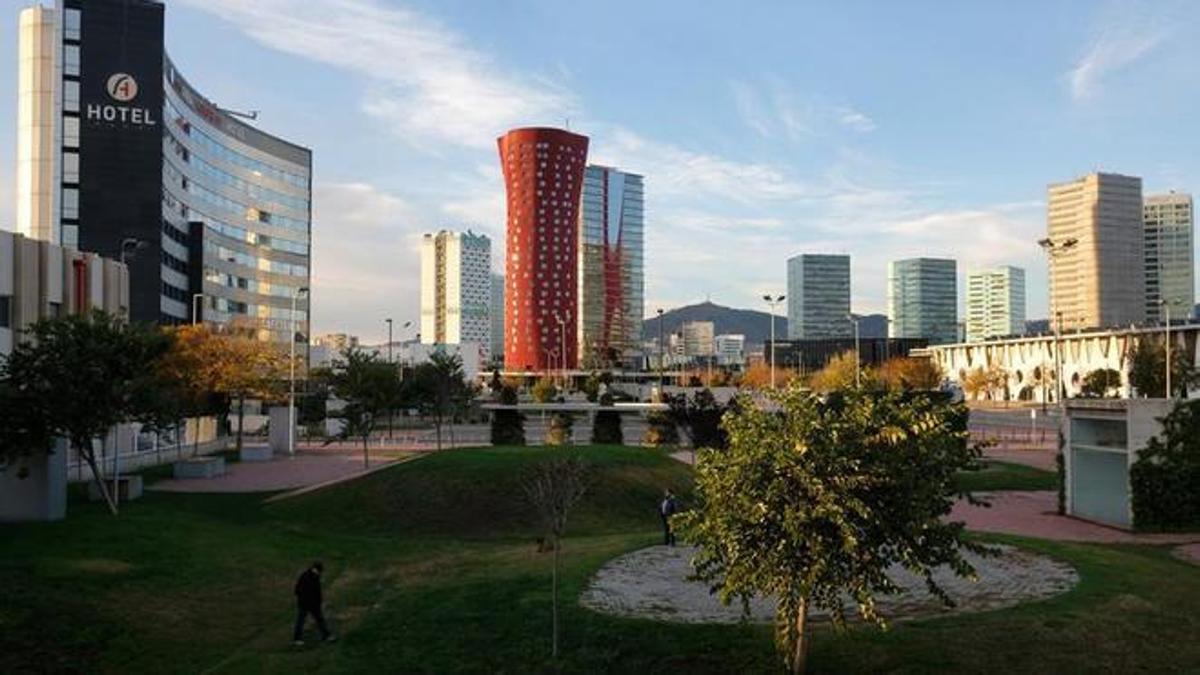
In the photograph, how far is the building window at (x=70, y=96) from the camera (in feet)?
268

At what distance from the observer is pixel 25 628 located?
17391 millimetres

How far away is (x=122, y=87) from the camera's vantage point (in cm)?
8381

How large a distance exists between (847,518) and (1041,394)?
13669 centimetres

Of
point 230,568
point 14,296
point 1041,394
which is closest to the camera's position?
point 230,568

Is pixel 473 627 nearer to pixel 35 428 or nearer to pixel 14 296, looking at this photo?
pixel 35 428

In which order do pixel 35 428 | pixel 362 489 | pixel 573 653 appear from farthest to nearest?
pixel 362 489 < pixel 35 428 < pixel 573 653

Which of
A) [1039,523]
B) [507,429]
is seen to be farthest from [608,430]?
[1039,523]

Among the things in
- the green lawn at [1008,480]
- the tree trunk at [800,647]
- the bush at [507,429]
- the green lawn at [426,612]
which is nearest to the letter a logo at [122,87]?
the bush at [507,429]

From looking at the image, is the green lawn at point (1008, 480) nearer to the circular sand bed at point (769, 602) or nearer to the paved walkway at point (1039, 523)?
the paved walkway at point (1039, 523)

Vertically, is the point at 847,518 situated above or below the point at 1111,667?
above

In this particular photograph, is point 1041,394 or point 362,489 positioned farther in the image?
point 1041,394

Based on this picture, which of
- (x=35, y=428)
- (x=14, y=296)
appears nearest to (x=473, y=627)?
(x=35, y=428)

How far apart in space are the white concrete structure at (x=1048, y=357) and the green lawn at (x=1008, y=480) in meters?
70.9

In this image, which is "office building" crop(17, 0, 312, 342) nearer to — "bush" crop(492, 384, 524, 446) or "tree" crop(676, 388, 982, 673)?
"bush" crop(492, 384, 524, 446)
